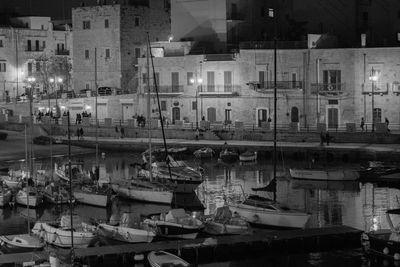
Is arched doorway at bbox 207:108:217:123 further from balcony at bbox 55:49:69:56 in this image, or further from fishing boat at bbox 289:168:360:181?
balcony at bbox 55:49:69:56

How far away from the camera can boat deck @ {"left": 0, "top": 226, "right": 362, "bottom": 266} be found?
94.8 feet

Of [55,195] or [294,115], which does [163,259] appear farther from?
[294,115]

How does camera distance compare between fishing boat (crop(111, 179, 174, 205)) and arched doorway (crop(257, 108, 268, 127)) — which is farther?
arched doorway (crop(257, 108, 268, 127))

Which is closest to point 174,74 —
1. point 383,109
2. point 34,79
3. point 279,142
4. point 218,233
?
point 279,142

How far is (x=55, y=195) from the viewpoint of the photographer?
133 ft

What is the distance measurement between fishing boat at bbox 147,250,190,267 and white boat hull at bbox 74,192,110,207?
11.9 metres

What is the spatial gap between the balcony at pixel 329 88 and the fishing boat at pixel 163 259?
109 feet

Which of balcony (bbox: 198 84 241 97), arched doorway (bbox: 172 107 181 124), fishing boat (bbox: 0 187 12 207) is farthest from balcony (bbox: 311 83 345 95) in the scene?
fishing boat (bbox: 0 187 12 207)

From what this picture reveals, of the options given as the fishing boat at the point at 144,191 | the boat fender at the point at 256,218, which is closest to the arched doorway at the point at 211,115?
the fishing boat at the point at 144,191

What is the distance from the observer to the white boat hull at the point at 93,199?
40312 millimetres

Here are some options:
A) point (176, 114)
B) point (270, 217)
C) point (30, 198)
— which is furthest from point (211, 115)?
point (270, 217)

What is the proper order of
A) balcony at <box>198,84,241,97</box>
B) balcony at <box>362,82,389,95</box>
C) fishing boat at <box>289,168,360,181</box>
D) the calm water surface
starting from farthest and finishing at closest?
balcony at <box>198,84,241,97</box>
balcony at <box>362,82,389,95</box>
fishing boat at <box>289,168,360,181</box>
the calm water surface

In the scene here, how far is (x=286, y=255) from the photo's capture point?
30.8m

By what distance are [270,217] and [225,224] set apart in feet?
8.53
